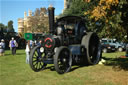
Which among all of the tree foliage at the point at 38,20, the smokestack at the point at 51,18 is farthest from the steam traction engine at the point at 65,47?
the tree foliage at the point at 38,20

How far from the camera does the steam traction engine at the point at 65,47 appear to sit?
7586 millimetres

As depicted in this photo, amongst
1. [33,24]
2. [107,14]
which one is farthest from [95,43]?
[33,24]

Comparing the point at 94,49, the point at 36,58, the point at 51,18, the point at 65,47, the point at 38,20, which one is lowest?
the point at 36,58

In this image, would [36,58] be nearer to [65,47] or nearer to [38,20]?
[65,47]

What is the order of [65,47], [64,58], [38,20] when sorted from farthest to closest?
1. [38,20]
2. [64,58]
3. [65,47]

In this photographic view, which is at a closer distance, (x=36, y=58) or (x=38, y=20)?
(x=36, y=58)

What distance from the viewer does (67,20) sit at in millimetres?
9641

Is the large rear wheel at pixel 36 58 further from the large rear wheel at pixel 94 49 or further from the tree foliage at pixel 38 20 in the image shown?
the tree foliage at pixel 38 20

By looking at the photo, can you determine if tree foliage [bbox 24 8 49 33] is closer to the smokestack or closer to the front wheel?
the smokestack

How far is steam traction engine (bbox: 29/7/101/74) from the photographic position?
759 cm

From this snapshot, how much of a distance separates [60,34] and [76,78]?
2517 mm

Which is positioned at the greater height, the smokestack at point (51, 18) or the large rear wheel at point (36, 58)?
the smokestack at point (51, 18)

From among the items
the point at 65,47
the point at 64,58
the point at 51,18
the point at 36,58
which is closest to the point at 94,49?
the point at 64,58

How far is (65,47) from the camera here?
294 inches
